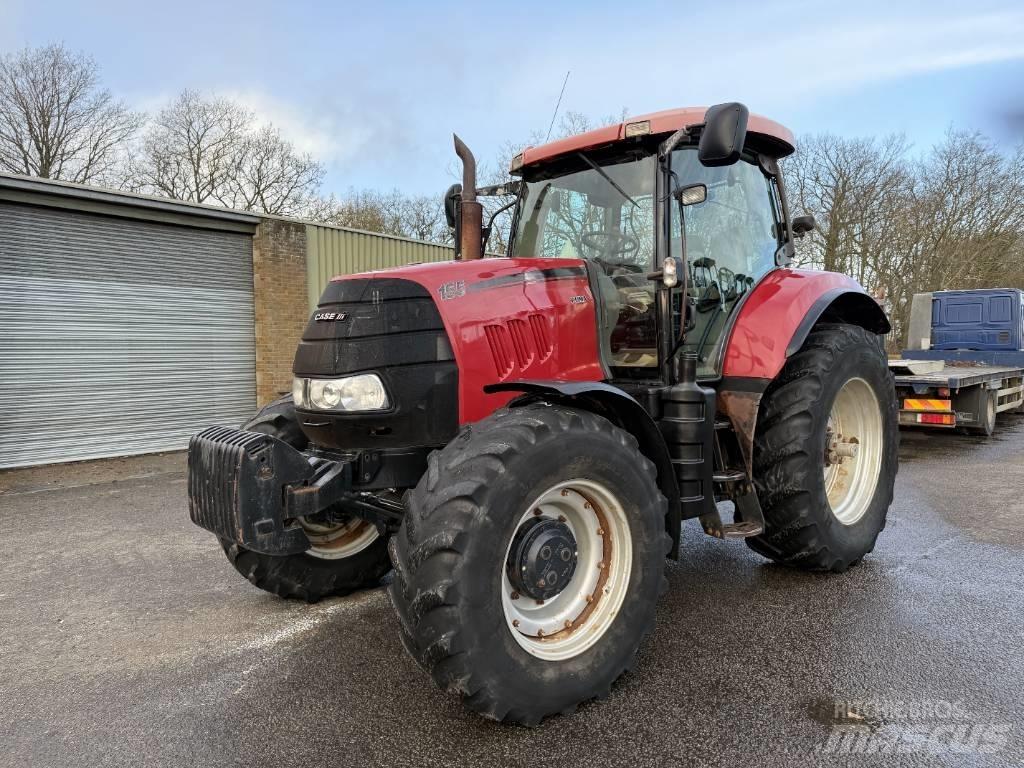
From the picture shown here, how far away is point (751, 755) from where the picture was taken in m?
2.42

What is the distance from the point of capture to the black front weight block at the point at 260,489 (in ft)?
8.98

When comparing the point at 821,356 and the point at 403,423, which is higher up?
the point at 821,356

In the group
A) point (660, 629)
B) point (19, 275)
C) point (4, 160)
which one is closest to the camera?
point (660, 629)

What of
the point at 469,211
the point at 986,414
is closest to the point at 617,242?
the point at 469,211

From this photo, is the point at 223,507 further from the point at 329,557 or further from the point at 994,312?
the point at 994,312

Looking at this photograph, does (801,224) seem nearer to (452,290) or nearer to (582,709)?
(452,290)

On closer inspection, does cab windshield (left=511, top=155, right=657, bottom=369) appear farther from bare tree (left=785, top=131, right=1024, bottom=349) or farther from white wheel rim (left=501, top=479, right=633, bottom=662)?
bare tree (left=785, top=131, right=1024, bottom=349)

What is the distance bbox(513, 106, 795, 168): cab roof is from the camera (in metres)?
3.54

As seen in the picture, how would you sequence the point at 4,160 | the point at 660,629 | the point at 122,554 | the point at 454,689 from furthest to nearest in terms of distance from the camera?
the point at 4,160
the point at 122,554
the point at 660,629
the point at 454,689

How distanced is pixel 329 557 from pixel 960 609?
3372mm

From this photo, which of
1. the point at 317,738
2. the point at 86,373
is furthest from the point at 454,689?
the point at 86,373

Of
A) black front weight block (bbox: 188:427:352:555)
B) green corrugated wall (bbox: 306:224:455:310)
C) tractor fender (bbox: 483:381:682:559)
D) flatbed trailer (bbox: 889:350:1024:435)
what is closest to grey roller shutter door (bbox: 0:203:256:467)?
green corrugated wall (bbox: 306:224:455:310)

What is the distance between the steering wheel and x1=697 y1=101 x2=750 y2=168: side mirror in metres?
0.71

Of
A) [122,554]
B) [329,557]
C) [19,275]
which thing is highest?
[19,275]
